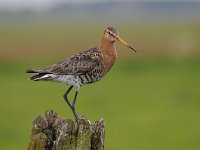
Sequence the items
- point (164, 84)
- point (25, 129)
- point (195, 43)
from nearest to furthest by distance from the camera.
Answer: point (25, 129) → point (164, 84) → point (195, 43)

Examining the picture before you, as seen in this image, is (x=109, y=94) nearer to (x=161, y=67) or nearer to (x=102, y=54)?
(x=161, y=67)

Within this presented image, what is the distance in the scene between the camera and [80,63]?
9391mm

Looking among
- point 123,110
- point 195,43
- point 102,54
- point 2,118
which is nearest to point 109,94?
point 123,110

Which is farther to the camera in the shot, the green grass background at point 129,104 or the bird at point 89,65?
the green grass background at point 129,104

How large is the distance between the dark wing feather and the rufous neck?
0.15m

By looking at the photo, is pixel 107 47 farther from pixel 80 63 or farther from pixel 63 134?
pixel 63 134

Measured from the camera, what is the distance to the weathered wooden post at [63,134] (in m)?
6.30

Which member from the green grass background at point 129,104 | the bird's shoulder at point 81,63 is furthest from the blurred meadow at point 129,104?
the bird's shoulder at point 81,63

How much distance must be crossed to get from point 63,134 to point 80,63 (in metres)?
3.06

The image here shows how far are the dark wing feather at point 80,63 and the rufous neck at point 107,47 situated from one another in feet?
0.49

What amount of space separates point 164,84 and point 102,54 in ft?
75.5

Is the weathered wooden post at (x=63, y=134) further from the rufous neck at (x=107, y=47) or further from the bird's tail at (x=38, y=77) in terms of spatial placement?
the rufous neck at (x=107, y=47)

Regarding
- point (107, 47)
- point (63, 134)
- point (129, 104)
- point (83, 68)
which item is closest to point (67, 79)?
point (83, 68)

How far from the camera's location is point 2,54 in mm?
48844
